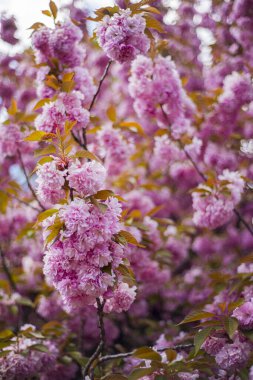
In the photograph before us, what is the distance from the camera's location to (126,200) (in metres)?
2.49

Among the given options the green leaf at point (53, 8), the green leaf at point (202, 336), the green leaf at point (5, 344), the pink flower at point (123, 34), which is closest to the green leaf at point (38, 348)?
the green leaf at point (5, 344)

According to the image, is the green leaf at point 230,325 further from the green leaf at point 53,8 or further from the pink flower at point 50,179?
the green leaf at point 53,8

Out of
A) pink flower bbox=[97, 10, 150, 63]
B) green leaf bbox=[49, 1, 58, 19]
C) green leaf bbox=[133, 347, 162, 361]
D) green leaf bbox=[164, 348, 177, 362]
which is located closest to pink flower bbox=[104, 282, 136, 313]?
green leaf bbox=[133, 347, 162, 361]

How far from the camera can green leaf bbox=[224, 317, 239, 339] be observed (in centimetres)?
187

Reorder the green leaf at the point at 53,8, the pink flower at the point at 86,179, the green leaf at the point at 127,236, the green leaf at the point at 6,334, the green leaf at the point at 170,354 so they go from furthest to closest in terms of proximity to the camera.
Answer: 1. the green leaf at the point at 53,8
2. the green leaf at the point at 6,334
3. the green leaf at the point at 170,354
4. the green leaf at the point at 127,236
5. the pink flower at the point at 86,179

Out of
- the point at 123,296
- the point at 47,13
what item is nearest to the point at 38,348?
the point at 123,296

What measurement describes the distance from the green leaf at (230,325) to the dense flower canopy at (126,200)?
14mm

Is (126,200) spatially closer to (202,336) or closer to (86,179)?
(86,179)

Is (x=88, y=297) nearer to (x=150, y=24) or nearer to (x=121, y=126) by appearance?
(x=150, y=24)

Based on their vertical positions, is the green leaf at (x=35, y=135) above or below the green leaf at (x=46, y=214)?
above

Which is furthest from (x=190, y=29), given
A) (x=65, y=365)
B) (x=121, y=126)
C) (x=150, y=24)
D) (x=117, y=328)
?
(x=65, y=365)

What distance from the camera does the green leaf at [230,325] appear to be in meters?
1.87

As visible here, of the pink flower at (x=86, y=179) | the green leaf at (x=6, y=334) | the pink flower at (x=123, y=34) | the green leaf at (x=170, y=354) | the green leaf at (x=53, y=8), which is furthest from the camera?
the green leaf at (x=53, y=8)

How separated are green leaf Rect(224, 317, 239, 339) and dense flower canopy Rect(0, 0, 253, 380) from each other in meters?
0.01
